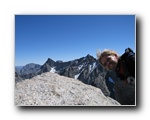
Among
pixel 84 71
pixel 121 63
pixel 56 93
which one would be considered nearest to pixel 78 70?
pixel 84 71

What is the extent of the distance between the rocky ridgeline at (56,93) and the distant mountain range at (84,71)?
1.8 inches

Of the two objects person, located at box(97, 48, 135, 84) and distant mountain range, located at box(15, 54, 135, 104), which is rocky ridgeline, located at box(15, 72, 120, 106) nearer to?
distant mountain range, located at box(15, 54, 135, 104)

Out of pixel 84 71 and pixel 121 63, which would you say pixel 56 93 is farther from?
pixel 121 63

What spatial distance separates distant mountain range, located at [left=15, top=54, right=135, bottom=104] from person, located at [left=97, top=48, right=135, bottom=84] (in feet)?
0.19

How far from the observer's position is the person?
4016 millimetres

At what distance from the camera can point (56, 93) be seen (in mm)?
4027

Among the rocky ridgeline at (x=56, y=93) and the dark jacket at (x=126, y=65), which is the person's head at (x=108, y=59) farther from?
→ the rocky ridgeline at (x=56, y=93)

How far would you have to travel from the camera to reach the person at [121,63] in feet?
13.2

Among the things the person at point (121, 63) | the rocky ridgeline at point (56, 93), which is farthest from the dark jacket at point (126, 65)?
the rocky ridgeline at point (56, 93)

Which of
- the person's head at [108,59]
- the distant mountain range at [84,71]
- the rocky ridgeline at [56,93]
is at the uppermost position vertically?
the person's head at [108,59]

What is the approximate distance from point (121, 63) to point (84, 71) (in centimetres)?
39

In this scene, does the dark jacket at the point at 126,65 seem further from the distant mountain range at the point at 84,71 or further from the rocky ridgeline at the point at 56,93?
the rocky ridgeline at the point at 56,93

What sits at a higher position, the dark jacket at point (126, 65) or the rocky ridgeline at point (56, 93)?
the dark jacket at point (126, 65)
